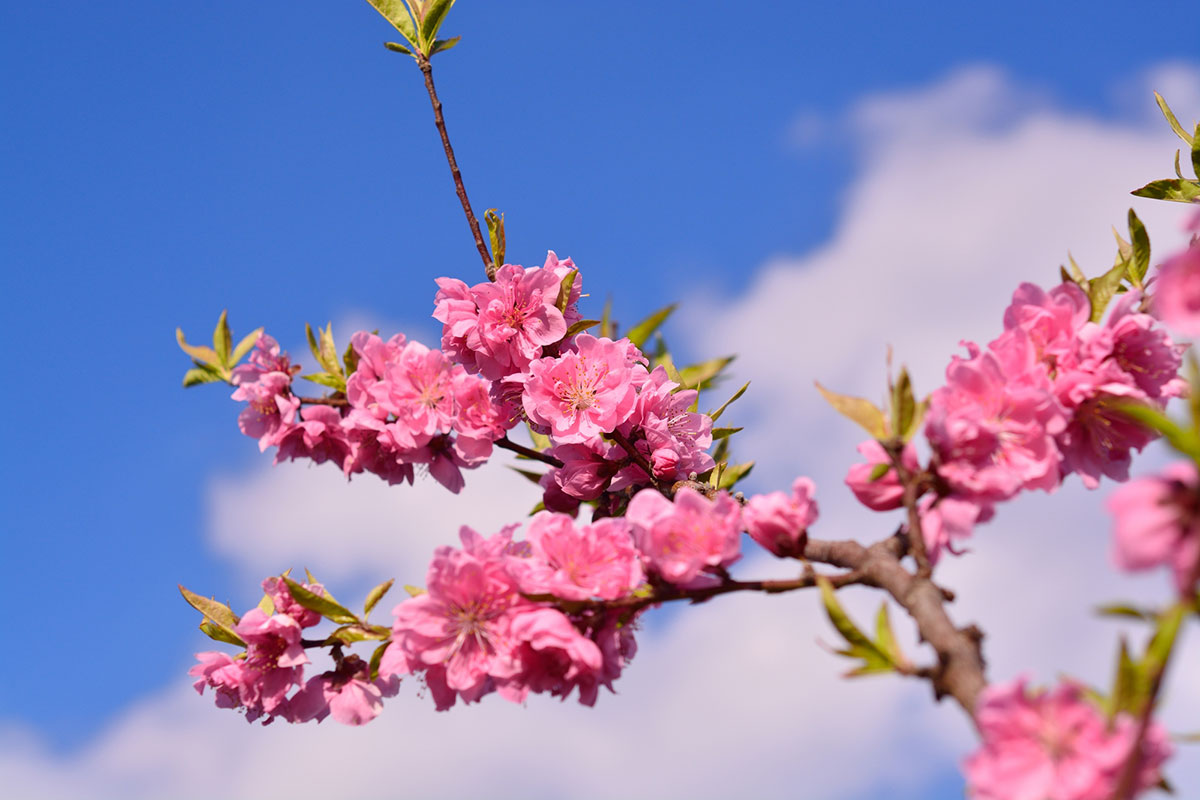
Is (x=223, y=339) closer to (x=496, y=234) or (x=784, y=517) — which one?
(x=496, y=234)

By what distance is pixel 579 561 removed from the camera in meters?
1.66

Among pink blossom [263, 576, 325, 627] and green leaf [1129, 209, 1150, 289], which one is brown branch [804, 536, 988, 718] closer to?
green leaf [1129, 209, 1150, 289]

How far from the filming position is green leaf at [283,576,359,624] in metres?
1.96

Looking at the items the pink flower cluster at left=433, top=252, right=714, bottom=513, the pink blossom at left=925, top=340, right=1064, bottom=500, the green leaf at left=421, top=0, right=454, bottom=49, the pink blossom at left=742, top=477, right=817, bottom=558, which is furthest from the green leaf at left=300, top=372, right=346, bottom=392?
the pink blossom at left=925, top=340, right=1064, bottom=500

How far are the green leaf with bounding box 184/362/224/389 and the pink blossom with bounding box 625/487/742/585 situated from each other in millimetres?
1532

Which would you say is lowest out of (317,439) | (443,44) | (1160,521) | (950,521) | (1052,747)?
(1052,747)

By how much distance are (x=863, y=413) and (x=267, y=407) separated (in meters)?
1.60

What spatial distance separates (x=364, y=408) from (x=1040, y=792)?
1.76 metres

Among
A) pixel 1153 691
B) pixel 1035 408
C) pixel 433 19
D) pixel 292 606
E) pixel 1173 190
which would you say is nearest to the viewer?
pixel 1153 691

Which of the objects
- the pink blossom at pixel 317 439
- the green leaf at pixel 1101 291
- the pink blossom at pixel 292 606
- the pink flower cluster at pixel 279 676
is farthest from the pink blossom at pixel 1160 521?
the pink blossom at pixel 317 439

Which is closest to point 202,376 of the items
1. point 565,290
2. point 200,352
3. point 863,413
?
point 200,352

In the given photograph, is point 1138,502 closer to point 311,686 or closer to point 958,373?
point 958,373

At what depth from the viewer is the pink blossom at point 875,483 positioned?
5.16ft

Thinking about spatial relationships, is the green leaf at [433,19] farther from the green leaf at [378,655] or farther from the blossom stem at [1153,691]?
the blossom stem at [1153,691]
